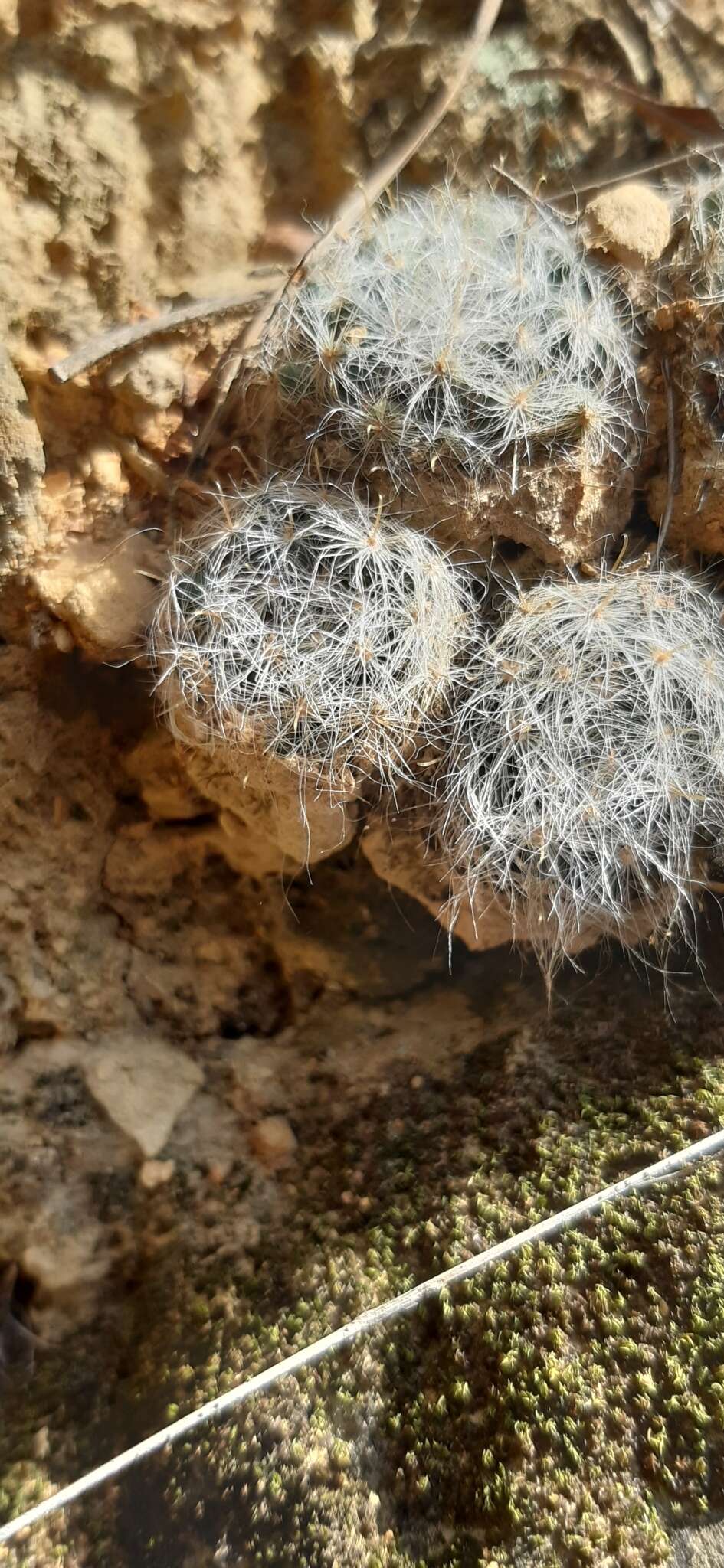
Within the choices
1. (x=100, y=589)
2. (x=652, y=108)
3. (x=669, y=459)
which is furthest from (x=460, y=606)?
(x=652, y=108)

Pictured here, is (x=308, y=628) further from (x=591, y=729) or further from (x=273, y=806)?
(x=591, y=729)

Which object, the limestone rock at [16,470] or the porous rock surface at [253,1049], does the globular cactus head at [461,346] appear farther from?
the limestone rock at [16,470]

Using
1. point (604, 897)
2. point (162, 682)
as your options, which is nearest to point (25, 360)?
point (162, 682)

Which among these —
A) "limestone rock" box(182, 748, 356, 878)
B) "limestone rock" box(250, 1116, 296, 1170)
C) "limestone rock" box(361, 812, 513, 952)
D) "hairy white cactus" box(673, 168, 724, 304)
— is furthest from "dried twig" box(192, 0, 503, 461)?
"limestone rock" box(250, 1116, 296, 1170)

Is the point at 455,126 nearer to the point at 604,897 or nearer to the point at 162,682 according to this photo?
the point at 162,682

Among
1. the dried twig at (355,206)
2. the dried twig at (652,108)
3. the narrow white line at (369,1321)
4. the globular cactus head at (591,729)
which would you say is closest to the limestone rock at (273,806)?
the globular cactus head at (591,729)

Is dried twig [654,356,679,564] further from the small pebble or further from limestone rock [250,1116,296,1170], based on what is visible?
the small pebble
